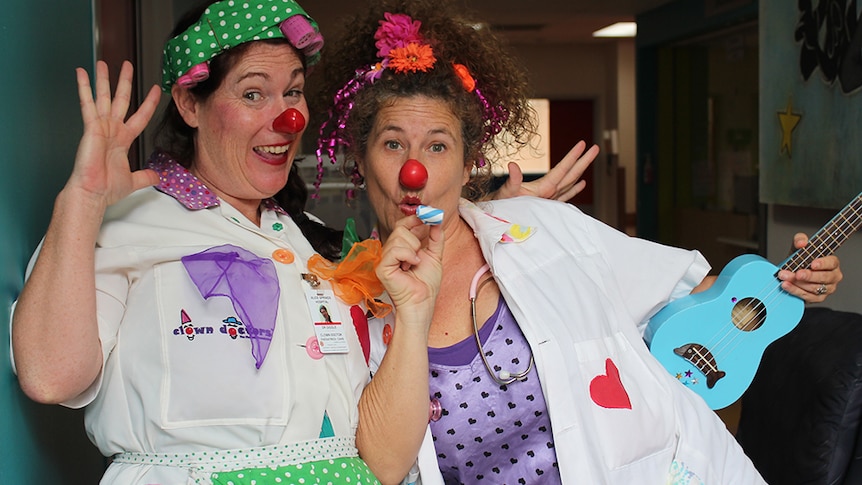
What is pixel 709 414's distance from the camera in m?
2.03

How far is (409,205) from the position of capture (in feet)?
5.95

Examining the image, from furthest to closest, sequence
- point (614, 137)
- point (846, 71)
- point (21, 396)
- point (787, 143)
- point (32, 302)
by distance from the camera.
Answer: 1. point (614, 137)
2. point (787, 143)
3. point (846, 71)
4. point (21, 396)
5. point (32, 302)

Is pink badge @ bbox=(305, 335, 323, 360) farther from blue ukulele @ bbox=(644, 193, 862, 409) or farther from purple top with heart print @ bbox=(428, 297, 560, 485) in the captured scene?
blue ukulele @ bbox=(644, 193, 862, 409)

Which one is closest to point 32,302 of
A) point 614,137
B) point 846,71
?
point 846,71

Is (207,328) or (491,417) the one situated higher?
(207,328)

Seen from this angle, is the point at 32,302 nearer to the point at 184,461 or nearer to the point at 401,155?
the point at 184,461

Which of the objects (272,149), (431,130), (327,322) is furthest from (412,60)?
(327,322)

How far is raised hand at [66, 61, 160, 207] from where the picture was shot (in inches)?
52.6

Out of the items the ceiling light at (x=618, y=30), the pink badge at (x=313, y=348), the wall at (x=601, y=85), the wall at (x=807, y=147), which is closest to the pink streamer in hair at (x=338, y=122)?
the pink badge at (x=313, y=348)

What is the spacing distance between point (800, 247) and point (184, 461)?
157 cm

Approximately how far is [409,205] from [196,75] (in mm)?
507

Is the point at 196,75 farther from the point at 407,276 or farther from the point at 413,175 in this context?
the point at 407,276

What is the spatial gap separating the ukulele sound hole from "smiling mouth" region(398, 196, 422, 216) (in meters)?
0.95

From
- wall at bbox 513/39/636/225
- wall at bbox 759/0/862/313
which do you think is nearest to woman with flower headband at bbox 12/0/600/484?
wall at bbox 759/0/862/313
